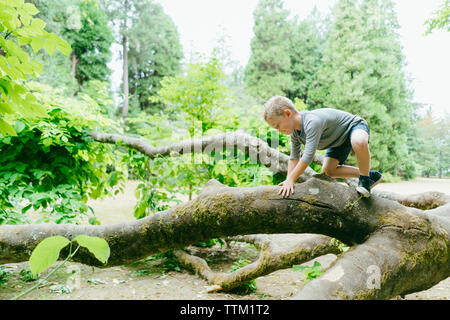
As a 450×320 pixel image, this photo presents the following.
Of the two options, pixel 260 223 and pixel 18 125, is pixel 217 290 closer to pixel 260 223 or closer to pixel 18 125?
pixel 260 223

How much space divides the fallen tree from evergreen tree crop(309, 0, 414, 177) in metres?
15.6

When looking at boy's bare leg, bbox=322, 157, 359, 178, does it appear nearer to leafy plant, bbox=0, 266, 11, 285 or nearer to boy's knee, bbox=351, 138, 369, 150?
boy's knee, bbox=351, 138, 369, 150

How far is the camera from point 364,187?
191 cm

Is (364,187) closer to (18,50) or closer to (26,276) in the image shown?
(18,50)

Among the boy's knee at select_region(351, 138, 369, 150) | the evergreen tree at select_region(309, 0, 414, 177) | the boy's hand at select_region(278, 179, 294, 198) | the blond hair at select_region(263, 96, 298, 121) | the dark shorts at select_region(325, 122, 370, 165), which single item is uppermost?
the evergreen tree at select_region(309, 0, 414, 177)

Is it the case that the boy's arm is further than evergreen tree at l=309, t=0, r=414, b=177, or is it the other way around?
evergreen tree at l=309, t=0, r=414, b=177

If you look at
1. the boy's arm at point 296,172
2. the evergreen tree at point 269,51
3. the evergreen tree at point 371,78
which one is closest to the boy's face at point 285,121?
the boy's arm at point 296,172

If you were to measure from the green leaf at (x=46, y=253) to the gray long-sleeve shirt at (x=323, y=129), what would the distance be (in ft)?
5.53

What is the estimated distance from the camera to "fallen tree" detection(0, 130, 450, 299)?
1.51 metres

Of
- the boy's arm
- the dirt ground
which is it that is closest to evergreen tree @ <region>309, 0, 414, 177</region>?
the dirt ground

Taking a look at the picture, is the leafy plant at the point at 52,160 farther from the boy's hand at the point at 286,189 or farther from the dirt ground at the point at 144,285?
the boy's hand at the point at 286,189

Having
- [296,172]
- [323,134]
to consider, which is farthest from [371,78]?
[296,172]

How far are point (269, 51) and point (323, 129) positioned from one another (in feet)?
65.3

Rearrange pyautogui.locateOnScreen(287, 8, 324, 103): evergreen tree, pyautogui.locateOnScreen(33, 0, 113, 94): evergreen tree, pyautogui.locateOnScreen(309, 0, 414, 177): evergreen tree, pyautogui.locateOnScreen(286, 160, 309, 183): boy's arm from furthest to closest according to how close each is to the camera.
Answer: pyautogui.locateOnScreen(287, 8, 324, 103): evergreen tree < pyautogui.locateOnScreen(309, 0, 414, 177): evergreen tree < pyautogui.locateOnScreen(33, 0, 113, 94): evergreen tree < pyautogui.locateOnScreen(286, 160, 309, 183): boy's arm
